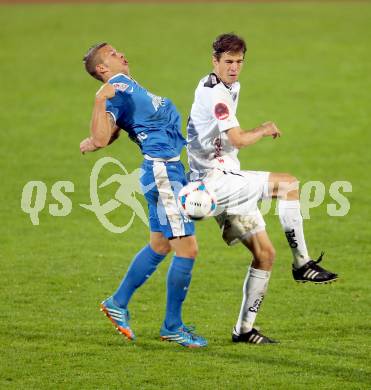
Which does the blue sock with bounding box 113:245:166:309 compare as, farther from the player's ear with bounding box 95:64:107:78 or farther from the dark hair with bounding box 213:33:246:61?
the dark hair with bounding box 213:33:246:61

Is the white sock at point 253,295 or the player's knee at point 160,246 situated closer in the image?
the white sock at point 253,295

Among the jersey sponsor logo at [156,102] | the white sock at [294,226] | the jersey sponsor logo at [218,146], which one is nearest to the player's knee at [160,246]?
the jersey sponsor logo at [218,146]

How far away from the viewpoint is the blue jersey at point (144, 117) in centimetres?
844

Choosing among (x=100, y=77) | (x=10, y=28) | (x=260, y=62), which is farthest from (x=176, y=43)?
(x=100, y=77)

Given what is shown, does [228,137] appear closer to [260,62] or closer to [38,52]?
[260,62]

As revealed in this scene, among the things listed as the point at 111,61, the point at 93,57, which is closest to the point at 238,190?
the point at 111,61

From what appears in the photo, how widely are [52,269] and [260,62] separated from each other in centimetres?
1448

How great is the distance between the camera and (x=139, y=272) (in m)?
8.77

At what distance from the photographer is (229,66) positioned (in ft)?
27.3

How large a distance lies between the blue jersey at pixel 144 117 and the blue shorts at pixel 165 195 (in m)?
0.11

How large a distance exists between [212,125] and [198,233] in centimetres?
466

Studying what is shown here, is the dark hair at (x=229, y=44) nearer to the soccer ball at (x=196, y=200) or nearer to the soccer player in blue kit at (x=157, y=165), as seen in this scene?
the soccer player in blue kit at (x=157, y=165)

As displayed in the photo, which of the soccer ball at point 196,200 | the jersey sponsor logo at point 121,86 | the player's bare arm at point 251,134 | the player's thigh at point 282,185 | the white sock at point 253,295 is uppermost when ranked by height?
the jersey sponsor logo at point 121,86

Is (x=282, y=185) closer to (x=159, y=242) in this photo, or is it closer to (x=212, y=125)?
(x=212, y=125)
